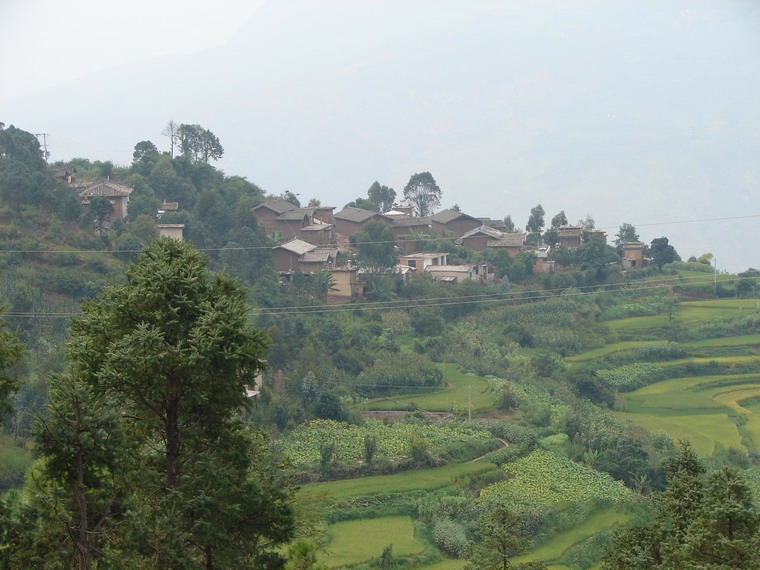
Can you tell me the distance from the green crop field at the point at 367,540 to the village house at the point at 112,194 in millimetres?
13836

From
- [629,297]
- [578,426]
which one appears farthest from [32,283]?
[629,297]

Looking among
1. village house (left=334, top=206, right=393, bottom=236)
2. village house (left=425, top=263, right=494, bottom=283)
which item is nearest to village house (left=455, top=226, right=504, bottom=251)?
village house (left=334, top=206, right=393, bottom=236)

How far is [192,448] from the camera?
6801 millimetres

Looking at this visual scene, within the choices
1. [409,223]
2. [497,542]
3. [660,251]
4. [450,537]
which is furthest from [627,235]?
[497,542]

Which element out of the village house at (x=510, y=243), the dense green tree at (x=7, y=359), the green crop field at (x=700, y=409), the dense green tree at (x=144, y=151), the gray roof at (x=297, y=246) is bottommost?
the green crop field at (x=700, y=409)

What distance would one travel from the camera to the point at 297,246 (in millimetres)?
26531

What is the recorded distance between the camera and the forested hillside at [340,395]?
6.27 meters

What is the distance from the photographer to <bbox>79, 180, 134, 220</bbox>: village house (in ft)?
82.6

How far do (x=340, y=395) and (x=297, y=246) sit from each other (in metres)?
→ 7.97

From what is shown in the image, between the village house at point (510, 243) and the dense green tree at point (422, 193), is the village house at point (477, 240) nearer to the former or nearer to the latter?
the village house at point (510, 243)

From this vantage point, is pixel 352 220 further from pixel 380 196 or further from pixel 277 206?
pixel 380 196

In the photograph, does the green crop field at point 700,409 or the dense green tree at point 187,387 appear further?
the green crop field at point 700,409

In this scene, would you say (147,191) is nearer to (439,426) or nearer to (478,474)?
(439,426)

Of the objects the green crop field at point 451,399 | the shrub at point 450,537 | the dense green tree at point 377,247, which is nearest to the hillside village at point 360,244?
the dense green tree at point 377,247
